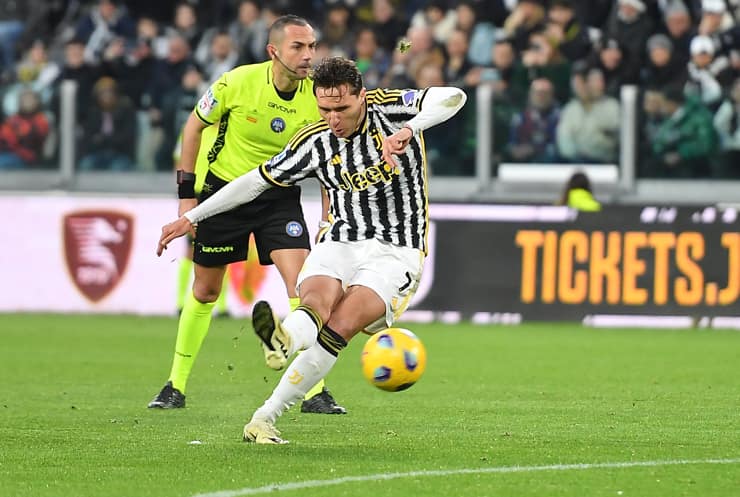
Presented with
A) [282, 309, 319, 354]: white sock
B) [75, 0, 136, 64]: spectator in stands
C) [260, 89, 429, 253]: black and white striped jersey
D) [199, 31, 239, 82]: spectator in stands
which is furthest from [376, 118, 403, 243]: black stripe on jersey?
[75, 0, 136, 64]: spectator in stands

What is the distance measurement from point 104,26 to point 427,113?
13.3 m

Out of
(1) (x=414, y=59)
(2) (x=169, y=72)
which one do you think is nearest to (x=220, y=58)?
(2) (x=169, y=72)

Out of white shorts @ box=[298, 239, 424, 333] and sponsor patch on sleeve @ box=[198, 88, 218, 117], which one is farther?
sponsor patch on sleeve @ box=[198, 88, 218, 117]

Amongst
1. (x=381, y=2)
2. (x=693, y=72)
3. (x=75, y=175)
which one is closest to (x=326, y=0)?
(x=381, y=2)

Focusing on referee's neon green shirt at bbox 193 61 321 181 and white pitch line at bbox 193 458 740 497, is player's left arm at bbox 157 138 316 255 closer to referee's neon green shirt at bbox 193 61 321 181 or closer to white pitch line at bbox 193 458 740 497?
referee's neon green shirt at bbox 193 61 321 181

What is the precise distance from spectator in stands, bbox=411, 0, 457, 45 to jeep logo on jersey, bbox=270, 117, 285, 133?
8.86 meters

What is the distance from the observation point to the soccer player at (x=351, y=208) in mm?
7148

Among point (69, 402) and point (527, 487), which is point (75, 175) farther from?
point (527, 487)

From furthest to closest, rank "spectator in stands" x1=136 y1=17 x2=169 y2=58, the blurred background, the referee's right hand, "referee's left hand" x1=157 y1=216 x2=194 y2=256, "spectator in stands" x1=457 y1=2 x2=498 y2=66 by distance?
"spectator in stands" x1=136 y1=17 x2=169 y2=58 < "spectator in stands" x1=457 y1=2 x2=498 y2=66 < the blurred background < the referee's right hand < "referee's left hand" x1=157 y1=216 x2=194 y2=256

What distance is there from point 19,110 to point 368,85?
3.90 metres

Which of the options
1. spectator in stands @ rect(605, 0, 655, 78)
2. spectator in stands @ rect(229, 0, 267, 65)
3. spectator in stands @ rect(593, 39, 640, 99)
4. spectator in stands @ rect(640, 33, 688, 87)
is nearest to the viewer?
spectator in stands @ rect(640, 33, 688, 87)

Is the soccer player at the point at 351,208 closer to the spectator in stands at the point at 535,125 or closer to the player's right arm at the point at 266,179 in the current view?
the player's right arm at the point at 266,179

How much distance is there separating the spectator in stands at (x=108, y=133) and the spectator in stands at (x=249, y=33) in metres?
1.61

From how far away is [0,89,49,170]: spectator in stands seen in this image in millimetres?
17547
